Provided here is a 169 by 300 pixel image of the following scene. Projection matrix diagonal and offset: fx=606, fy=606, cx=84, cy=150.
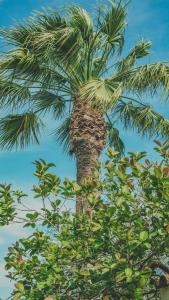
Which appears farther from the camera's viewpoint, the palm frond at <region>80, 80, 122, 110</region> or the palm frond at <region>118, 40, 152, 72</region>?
the palm frond at <region>118, 40, 152, 72</region>

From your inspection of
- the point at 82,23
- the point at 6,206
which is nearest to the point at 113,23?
the point at 82,23

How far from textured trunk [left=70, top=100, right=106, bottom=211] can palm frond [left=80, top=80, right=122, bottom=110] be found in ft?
0.78

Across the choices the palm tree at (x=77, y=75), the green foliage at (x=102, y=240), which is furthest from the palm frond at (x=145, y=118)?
the green foliage at (x=102, y=240)

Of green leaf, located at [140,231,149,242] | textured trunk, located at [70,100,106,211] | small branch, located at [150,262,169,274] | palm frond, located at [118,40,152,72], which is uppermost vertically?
palm frond, located at [118,40,152,72]

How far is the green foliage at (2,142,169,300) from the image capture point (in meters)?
5.38

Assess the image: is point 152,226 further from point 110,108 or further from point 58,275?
point 110,108

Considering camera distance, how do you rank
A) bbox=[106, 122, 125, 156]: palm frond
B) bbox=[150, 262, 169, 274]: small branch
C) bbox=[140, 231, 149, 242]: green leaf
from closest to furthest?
bbox=[140, 231, 149, 242]: green leaf → bbox=[150, 262, 169, 274]: small branch → bbox=[106, 122, 125, 156]: palm frond

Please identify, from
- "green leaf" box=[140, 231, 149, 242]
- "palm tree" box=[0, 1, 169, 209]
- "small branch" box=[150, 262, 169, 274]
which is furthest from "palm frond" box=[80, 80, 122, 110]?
"green leaf" box=[140, 231, 149, 242]

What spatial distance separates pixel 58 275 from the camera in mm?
5594

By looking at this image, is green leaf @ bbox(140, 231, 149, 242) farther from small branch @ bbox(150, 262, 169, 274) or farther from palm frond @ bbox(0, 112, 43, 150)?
palm frond @ bbox(0, 112, 43, 150)

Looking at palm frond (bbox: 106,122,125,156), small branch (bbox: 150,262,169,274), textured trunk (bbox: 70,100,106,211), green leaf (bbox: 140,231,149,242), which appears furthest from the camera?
palm frond (bbox: 106,122,125,156)

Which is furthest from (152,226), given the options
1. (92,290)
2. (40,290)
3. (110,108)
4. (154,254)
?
(110,108)

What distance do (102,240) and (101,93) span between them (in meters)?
6.02

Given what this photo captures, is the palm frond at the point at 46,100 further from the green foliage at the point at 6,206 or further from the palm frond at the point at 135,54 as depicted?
the green foliage at the point at 6,206
